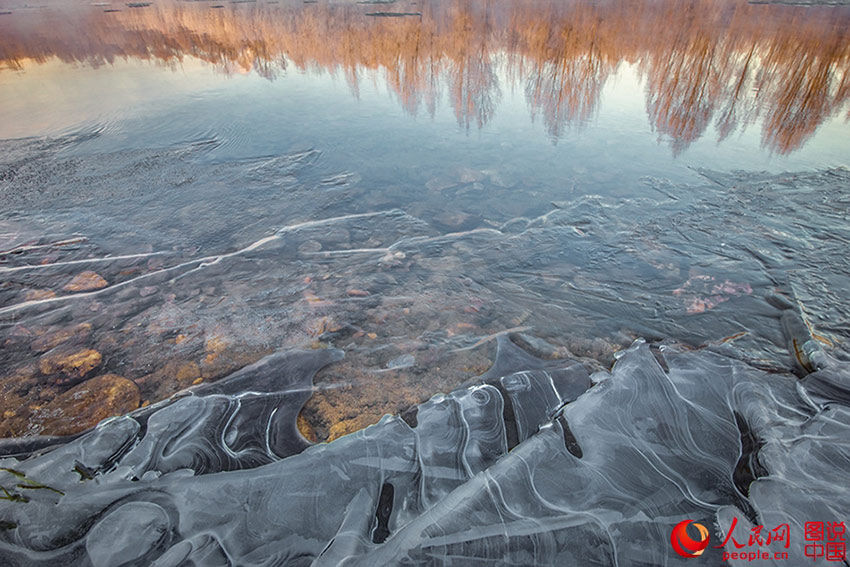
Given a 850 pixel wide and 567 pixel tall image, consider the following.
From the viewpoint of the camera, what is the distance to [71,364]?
100 inches

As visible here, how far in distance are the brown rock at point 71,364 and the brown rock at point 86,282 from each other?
843 millimetres

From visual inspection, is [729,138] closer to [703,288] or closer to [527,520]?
[703,288]

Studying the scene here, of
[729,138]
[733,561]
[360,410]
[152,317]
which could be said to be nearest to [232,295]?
[152,317]

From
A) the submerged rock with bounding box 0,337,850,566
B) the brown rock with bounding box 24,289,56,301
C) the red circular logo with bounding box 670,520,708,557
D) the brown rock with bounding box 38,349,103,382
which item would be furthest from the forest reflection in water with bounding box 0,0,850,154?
the brown rock with bounding box 38,349,103,382

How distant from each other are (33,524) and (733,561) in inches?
117

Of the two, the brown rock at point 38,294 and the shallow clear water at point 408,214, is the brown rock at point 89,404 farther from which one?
the brown rock at point 38,294

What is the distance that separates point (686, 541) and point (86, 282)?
4.53 m

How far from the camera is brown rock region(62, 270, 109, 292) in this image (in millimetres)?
3250

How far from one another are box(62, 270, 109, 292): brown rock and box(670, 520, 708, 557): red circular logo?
4.32 m

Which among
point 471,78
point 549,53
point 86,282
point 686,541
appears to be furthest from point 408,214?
point 549,53

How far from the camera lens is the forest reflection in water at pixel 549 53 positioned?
7.24m

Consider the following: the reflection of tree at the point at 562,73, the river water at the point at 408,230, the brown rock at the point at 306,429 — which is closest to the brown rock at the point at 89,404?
the river water at the point at 408,230

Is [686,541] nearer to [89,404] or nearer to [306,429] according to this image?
[306,429]

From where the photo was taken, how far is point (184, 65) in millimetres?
11023
